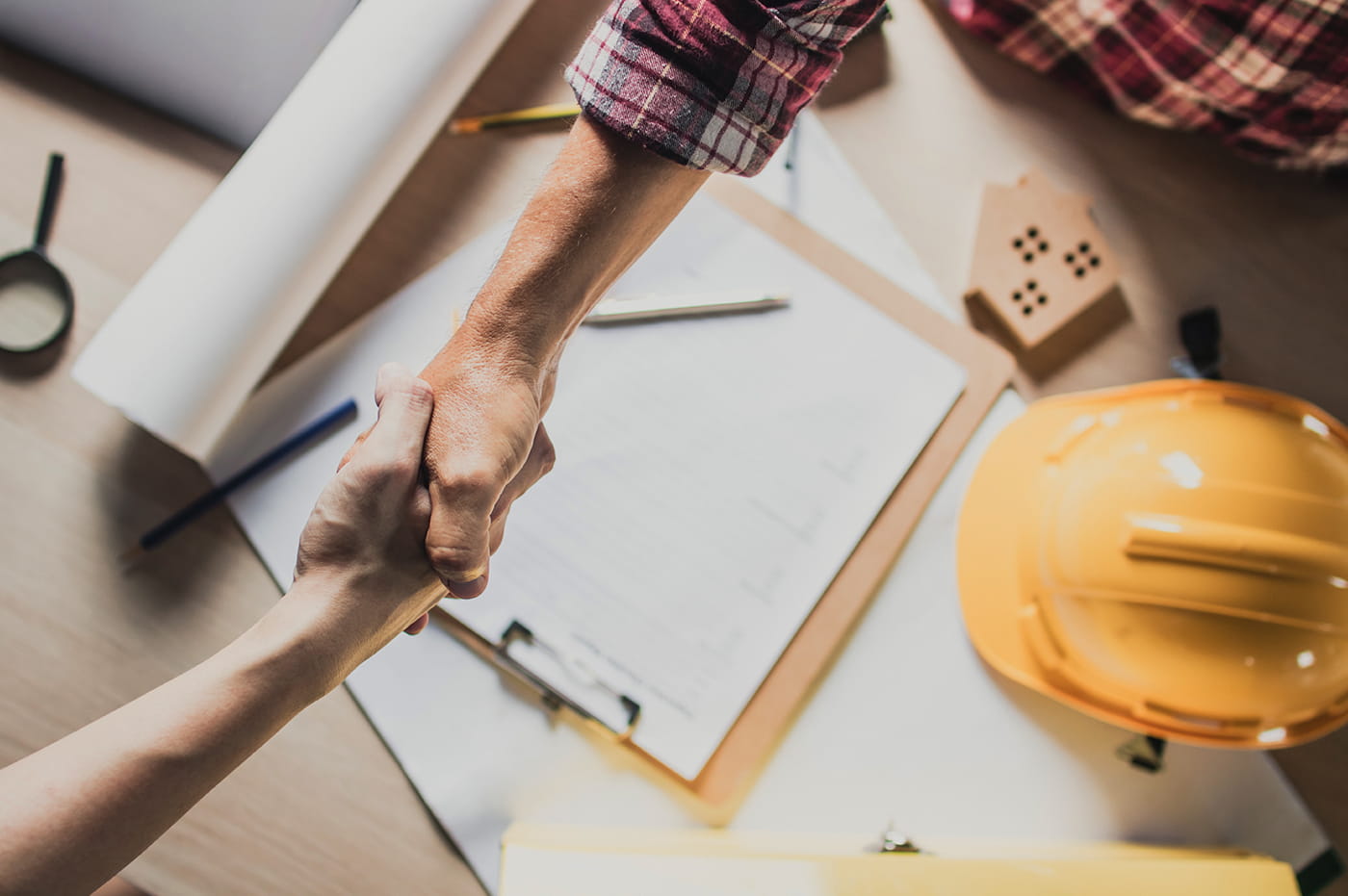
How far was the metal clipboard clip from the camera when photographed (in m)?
0.59

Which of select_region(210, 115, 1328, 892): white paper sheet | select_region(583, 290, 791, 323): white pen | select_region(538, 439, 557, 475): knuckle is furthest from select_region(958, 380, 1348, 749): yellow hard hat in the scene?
select_region(538, 439, 557, 475): knuckle

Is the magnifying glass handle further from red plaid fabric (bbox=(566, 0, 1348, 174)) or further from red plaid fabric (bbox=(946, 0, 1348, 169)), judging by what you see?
red plaid fabric (bbox=(946, 0, 1348, 169))

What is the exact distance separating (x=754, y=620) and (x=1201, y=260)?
1.56 ft

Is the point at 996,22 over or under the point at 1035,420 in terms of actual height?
over

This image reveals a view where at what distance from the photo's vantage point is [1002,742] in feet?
2.05

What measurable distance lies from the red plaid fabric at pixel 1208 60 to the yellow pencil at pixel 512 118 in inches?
13.4

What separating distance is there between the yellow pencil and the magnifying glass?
0.31 m

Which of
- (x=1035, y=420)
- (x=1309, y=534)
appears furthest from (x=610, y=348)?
(x=1309, y=534)

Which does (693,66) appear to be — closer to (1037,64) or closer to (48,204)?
(1037,64)

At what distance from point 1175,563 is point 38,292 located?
85 centimetres

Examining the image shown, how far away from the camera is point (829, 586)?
2.02ft

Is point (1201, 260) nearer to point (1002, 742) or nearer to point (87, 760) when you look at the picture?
point (1002, 742)

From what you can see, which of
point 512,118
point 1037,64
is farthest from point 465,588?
point 1037,64

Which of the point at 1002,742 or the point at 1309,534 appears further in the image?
the point at 1002,742
